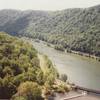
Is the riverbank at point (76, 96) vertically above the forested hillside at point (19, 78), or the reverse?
the forested hillside at point (19, 78)

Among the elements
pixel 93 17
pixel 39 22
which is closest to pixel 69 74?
pixel 93 17

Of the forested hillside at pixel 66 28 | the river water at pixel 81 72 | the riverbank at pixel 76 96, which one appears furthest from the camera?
the forested hillside at pixel 66 28

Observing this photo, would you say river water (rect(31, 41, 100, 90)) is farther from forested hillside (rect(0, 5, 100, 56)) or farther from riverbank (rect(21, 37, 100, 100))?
forested hillside (rect(0, 5, 100, 56))

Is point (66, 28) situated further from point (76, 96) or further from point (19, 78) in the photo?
point (76, 96)

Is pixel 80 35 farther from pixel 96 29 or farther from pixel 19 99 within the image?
pixel 19 99

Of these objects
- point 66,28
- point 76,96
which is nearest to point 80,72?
point 76,96

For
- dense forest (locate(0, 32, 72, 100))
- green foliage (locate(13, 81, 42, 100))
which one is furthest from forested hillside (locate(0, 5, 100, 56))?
green foliage (locate(13, 81, 42, 100))

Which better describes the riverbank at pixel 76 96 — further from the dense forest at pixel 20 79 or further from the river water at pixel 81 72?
the river water at pixel 81 72

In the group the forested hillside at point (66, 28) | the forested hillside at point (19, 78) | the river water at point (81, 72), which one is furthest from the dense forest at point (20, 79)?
the forested hillside at point (66, 28)

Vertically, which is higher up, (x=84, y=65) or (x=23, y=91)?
(x=23, y=91)
